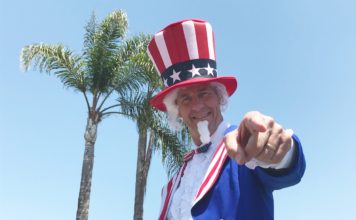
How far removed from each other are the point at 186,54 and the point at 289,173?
1023 mm

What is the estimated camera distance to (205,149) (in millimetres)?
2361

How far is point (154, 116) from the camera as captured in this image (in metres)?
9.40

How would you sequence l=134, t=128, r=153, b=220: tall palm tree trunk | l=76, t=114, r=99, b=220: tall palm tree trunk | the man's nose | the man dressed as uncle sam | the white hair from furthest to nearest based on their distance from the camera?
l=134, t=128, r=153, b=220: tall palm tree trunk → l=76, t=114, r=99, b=220: tall palm tree trunk → the white hair → the man's nose → the man dressed as uncle sam

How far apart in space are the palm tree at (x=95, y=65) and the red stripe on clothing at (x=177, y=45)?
6.74m

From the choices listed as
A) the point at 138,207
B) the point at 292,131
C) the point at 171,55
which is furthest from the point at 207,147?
the point at 138,207

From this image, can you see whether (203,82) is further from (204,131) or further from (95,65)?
(95,65)

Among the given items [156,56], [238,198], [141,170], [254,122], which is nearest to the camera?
[254,122]

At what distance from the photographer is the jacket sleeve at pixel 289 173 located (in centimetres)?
171

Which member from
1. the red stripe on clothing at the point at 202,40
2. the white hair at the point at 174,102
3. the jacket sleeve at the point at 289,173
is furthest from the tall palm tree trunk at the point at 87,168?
the jacket sleeve at the point at 289,173

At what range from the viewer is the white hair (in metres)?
2.47

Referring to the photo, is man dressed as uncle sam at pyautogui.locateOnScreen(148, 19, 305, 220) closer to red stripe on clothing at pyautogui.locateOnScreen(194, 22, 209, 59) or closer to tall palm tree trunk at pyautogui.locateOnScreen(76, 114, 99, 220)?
red stripe on clothing at pyautogui.locateOnScreen(194, 22, 209, 59)

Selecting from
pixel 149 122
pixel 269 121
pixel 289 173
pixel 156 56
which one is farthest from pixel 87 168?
pixel 269 121

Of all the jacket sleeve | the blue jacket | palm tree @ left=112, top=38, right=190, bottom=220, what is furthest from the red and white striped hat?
palm tree @ left=112, top=38, right=190, bottom=220

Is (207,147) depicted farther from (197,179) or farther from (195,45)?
(195,45)
